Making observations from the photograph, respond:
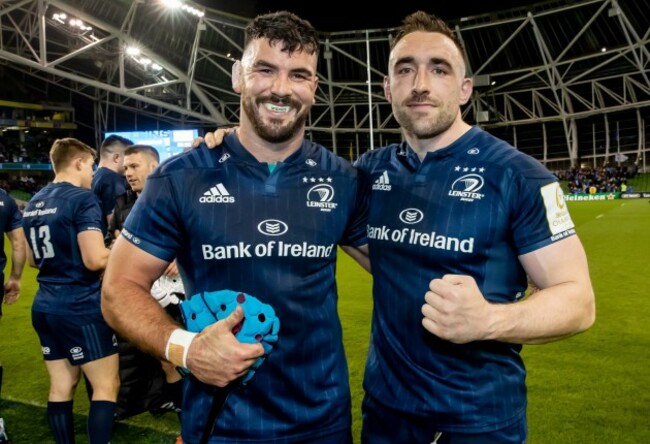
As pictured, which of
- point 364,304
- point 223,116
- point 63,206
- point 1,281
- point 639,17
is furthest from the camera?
point 223,116

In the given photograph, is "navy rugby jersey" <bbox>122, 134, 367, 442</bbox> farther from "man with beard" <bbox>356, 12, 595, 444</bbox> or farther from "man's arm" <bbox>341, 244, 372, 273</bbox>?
"man's arm" <bbox>341, 244, 372, 273</bbox>

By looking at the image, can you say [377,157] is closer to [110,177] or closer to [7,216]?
[7,216]

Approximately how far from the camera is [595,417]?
13.2ft

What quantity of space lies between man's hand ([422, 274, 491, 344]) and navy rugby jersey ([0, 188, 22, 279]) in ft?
13.7

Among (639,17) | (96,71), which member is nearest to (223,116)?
(96,71)

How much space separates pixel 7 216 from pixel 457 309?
4.36 meters

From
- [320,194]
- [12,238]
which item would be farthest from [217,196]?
[12,238]

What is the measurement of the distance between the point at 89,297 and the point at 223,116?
34703 millimetres

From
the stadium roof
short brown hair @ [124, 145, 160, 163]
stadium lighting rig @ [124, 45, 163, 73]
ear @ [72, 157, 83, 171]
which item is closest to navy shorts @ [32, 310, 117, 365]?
ear @ [72, 157, 83, 171]

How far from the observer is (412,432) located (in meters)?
2.12

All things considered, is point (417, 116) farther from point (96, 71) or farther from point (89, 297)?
point (96, 71)

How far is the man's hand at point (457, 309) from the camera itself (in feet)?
5.14

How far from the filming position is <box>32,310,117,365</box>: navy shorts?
142 inches

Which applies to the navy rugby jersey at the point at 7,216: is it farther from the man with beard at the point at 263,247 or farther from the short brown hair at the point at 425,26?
the short brown hair at the point at 425,26
